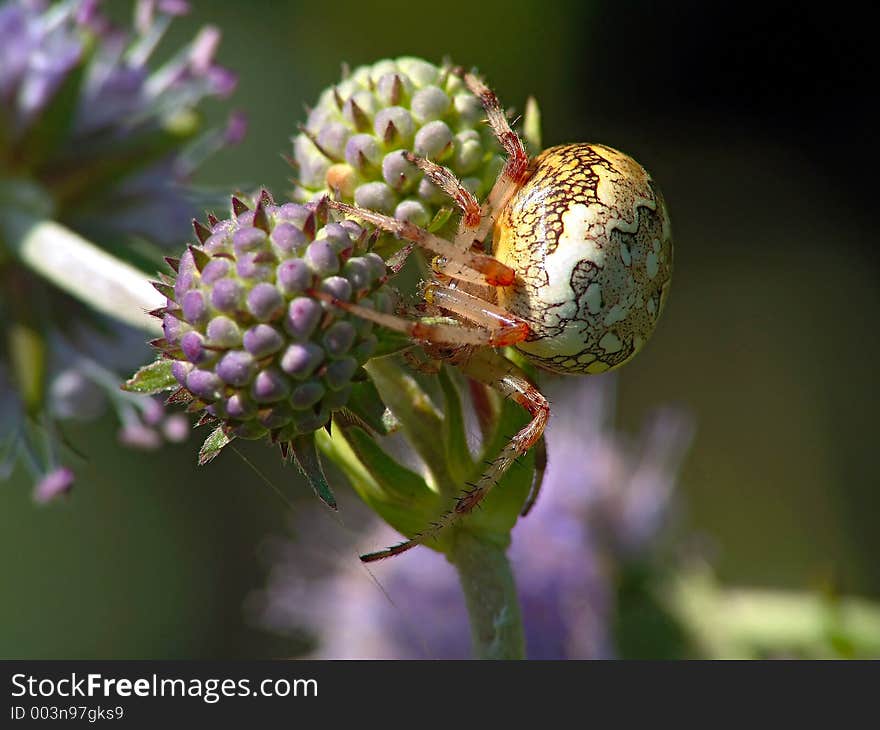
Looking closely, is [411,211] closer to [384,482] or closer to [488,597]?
[384,482]

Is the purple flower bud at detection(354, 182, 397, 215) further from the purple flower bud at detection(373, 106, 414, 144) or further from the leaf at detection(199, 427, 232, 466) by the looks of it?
the leaf at detection(199, 427, 232, 466)

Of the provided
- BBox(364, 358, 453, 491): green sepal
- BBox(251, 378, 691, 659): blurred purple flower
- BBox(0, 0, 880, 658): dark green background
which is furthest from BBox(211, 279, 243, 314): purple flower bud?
BBox(0, 0, 880, 658): dark green background

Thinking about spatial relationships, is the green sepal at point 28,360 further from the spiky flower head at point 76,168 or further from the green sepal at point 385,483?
the green sepal at point 385,483

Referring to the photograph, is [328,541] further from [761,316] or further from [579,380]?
[761,316]

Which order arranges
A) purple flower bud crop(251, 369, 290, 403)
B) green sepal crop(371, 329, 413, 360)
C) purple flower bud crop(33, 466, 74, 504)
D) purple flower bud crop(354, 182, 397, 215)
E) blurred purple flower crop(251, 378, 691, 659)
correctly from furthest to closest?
blurred purple flower crop(251, 378, 691, 659), purple flower bud crop(33, 466, 74, 504), purple flower bud crop(354, 182, 397, 215), green sepal crop(371, 329, 413, 360), purple flower bud crop(251, 369, 290, 403)

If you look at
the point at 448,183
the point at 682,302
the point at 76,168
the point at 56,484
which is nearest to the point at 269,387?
the point at 448,183

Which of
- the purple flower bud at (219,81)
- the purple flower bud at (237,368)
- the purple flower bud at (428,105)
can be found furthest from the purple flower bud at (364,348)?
the purple flower bud at (219,81)
